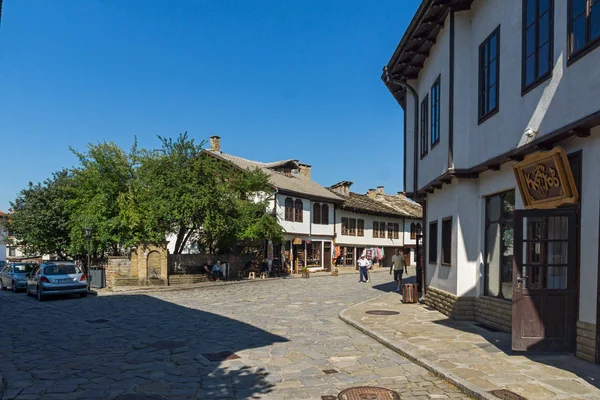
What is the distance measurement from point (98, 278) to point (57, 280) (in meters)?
4.97

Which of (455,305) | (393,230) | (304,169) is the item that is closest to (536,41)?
(455,305)

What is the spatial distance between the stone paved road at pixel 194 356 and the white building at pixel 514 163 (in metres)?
2.57

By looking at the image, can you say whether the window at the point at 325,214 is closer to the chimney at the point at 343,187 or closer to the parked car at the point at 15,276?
the chimney at the point at 343,187

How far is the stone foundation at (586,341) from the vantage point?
270 inches

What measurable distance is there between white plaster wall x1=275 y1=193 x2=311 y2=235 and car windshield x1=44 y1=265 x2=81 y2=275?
14.7 meters

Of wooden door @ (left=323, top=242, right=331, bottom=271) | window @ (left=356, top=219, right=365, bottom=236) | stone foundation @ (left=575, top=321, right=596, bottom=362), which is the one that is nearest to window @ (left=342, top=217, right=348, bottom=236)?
window @ (left=356, top=219, right=365, bottom=236)

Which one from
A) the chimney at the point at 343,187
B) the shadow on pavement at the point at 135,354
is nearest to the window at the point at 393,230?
the chimney at the point at 343,187

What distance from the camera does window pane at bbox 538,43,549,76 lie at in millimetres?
7938

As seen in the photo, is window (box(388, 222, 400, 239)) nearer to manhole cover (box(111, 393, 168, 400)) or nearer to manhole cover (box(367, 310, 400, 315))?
manhole cover (box(367, 310, 400, 315))

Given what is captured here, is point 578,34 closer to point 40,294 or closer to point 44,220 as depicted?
point 40,294

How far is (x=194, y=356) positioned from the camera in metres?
8.31

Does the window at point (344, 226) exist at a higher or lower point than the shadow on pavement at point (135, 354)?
higher

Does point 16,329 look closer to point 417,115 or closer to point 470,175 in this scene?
point 470,175

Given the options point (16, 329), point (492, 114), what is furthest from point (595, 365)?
point (16, 329)
